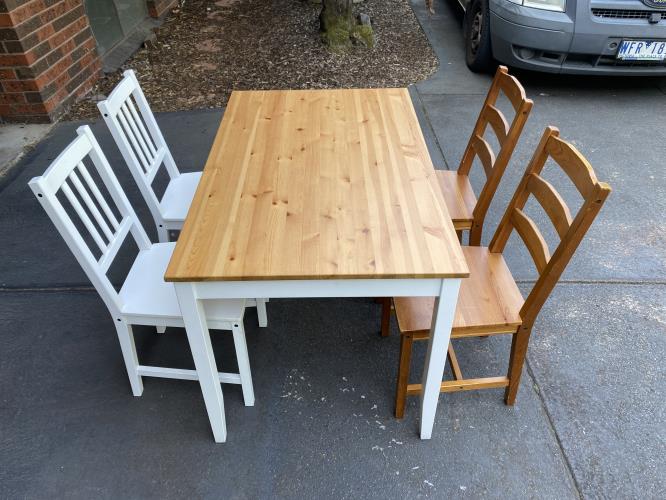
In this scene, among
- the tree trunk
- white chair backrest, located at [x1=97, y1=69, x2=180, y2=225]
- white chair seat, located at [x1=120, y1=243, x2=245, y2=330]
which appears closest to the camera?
white chair seat, located at [x1=120, y1=243, x2=245, y2=330]

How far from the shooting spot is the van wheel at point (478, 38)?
15.0ft

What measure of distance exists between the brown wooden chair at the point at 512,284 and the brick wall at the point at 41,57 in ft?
11.8

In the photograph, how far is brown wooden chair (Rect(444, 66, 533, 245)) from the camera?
201 centimetres

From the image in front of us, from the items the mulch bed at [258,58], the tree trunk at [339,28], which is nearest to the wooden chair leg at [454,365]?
the mulch bed at [258,58]

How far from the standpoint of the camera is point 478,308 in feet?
5.95

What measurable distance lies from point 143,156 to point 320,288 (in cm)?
Result: 136

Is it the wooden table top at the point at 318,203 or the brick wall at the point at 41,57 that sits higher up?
the wooden table top at the point at 318,203

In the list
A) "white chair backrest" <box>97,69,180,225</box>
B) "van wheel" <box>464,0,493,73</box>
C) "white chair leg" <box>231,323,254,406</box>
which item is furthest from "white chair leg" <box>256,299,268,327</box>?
"van wheel" <box>464,0,493,73</box>

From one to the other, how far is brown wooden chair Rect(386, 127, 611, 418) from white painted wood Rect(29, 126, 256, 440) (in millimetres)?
643

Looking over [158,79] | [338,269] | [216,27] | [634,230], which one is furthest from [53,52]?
[634,230]

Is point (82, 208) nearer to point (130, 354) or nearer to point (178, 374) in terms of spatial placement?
point (130, 354)

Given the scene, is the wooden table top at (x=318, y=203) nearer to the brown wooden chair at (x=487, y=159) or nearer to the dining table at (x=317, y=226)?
the dining table at (x=317, y=226)

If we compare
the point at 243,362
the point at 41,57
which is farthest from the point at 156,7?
the point at 243,362

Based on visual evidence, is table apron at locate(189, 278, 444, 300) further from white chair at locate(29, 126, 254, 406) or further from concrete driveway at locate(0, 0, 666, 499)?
concrete driveway at locate(0, 0, 666, 499)
